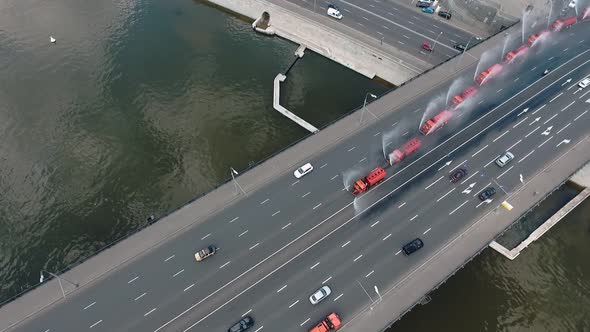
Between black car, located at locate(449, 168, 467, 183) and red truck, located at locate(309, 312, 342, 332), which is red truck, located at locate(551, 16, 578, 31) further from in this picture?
red truck, located at locate(309, 312, 342, 332)

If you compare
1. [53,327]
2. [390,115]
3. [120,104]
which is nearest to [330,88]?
[390,115]

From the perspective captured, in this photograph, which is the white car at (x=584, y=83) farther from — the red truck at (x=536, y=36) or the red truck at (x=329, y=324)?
the red truck at (x=329, y=324)

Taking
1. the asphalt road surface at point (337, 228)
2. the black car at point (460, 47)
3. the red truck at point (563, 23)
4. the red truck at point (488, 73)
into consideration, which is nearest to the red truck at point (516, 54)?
the red truck at point (488, 73)

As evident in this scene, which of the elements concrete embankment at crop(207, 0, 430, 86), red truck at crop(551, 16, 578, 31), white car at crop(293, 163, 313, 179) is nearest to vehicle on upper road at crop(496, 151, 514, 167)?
concrete embankment at crop(207, 0, 430, 86)

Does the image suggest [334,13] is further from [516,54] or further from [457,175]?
[457,175]

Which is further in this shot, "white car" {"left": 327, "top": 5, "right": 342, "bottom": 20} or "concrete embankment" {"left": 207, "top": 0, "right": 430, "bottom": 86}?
"white car" {"left": 327, "top": 5, "right": 342, "bottom": 20}
